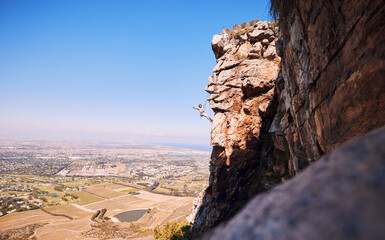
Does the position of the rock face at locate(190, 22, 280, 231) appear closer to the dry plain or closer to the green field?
the dry plain

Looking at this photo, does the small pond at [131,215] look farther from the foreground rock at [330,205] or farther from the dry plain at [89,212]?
the foreground rock at [330,205]

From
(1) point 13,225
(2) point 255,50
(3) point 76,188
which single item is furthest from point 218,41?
(3) point 76,188

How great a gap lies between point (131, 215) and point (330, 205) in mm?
70118

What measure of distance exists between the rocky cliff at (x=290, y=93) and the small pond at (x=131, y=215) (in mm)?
43614

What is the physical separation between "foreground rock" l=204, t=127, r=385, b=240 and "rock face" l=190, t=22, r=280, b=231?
16.5 metres

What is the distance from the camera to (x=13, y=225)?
49.8m

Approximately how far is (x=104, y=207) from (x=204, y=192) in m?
61.7

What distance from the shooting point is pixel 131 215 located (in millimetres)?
60250

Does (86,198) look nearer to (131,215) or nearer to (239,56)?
(131,215)

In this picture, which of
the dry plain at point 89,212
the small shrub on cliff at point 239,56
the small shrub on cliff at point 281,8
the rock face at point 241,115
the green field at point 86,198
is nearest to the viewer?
the small shrub on cliff at point 281,8

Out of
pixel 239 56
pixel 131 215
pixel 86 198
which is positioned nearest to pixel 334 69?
pixel 239 56

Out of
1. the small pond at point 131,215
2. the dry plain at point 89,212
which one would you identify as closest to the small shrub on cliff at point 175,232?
Answer: the dry plain at point 89,212

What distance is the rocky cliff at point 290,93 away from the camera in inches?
201

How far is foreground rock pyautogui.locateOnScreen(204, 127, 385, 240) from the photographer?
3.74ft
